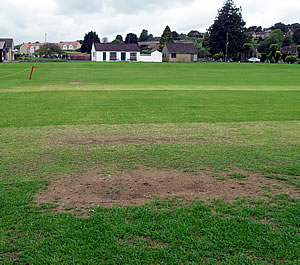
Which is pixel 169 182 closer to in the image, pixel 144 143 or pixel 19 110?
pixel 144 143

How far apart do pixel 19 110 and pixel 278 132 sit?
11.3 m

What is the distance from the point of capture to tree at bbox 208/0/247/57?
117m

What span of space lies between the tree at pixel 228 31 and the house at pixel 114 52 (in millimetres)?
26501

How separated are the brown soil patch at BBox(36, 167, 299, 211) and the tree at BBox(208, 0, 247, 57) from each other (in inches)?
4455

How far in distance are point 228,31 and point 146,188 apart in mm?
117296

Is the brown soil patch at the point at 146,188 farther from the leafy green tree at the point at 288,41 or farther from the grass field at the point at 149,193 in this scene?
the leafy green tree at the point at 288,41

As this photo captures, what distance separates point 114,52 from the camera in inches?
4419

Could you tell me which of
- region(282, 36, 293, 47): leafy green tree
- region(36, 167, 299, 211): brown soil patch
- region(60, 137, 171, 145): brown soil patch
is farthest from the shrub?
region(36, 167, 299, 211): brown soil patch

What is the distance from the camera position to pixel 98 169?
764 cm

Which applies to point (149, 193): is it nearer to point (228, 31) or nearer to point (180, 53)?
point (180, 53)

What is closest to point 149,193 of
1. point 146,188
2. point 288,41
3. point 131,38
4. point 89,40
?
point 146,188

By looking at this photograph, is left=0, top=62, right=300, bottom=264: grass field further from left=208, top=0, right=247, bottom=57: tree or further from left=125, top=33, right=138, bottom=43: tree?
left=125, top=33, right=138, bottom=43: tree

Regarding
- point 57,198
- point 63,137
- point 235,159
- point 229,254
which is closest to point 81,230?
point 57,198

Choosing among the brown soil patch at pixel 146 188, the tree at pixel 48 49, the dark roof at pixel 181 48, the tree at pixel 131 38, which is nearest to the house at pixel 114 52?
the dark roof at pixel 181 48
